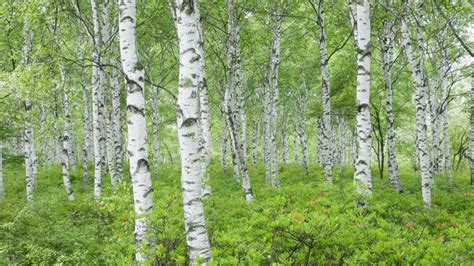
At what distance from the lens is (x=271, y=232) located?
177 inches

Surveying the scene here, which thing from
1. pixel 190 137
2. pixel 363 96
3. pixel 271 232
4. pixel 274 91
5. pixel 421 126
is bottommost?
pixel 271 232

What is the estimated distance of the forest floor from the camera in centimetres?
392

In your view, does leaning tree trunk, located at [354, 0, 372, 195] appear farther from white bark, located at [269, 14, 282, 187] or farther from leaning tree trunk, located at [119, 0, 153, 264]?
white bark, located at [269, 14, 282, 187]

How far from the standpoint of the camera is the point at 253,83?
71.9 feet

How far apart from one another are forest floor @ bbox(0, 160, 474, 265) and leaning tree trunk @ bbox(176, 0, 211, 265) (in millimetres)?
237

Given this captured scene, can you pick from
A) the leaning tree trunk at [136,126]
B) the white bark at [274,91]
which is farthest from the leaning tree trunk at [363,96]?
the white bark at [274,91]

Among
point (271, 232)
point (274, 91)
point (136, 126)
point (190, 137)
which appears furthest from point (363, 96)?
point (274, 91)

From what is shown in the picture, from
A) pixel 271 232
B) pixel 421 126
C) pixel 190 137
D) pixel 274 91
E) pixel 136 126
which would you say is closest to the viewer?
pixel 190 137

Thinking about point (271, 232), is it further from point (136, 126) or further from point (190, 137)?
point (136, 126)

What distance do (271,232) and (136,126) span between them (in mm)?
2522

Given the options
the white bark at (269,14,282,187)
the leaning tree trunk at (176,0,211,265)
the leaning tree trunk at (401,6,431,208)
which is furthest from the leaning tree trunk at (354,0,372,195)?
the white bark at (269,14,282,187)

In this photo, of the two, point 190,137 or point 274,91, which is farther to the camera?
point 274,91

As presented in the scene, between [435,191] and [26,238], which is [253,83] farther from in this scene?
[26,238]

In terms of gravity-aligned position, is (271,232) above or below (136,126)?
below
